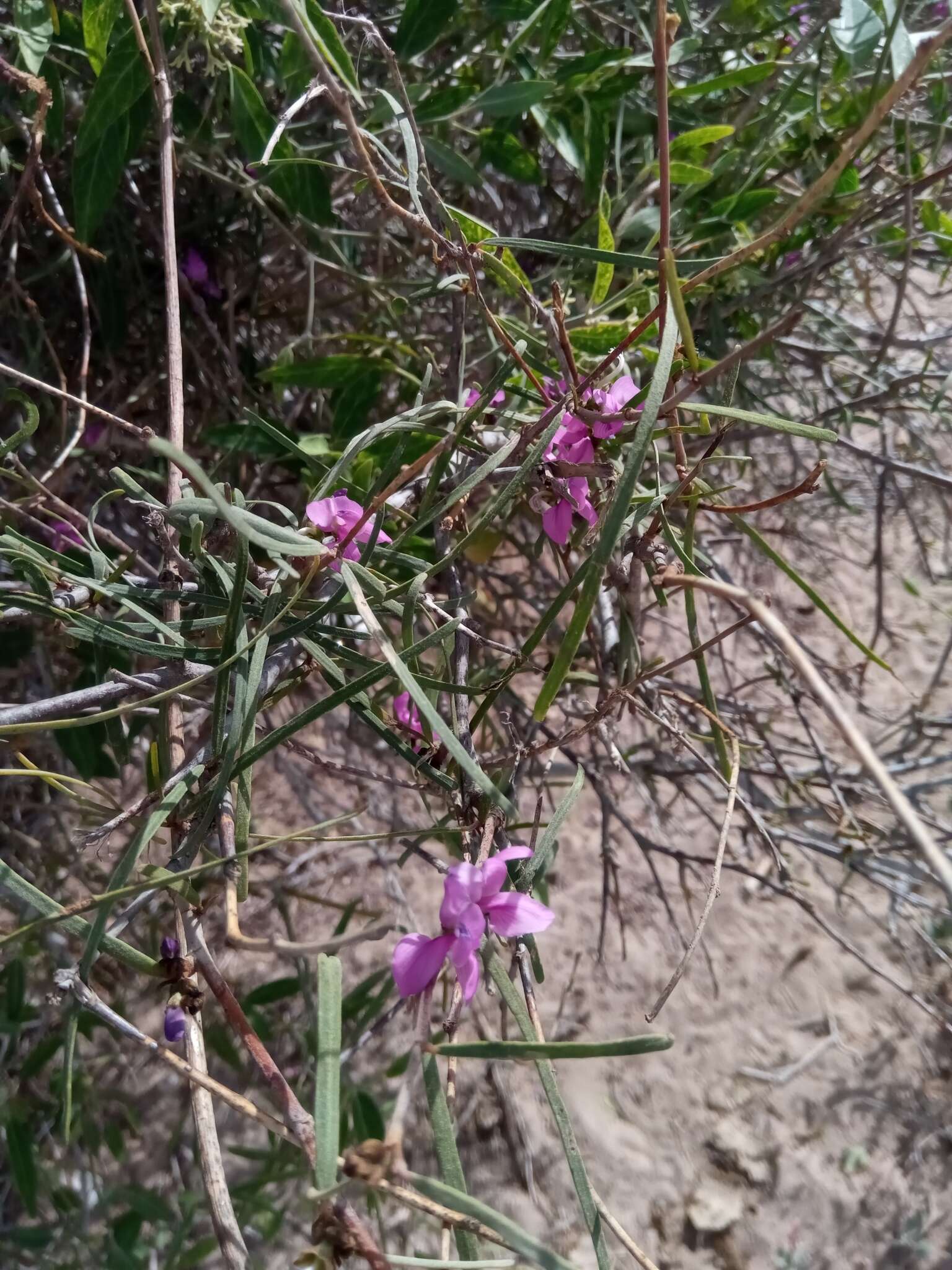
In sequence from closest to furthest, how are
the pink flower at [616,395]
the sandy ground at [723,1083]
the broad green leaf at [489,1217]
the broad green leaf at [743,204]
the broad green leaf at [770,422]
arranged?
the broad green leaf at [489,1217]
the broad green leaf at [770,422]
the pink flower at [616,395]
the broad green leaf at [743,204]
the sandy ground at [723,1083]

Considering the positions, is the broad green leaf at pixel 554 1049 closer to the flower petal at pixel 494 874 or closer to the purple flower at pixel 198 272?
the flower petal at pixel 494 874

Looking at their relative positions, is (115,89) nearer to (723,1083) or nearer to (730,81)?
(730,81)

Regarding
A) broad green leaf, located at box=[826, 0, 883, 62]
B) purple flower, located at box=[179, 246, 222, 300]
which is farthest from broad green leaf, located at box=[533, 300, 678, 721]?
purple flower, located at box=[179, 246, 222, 300]

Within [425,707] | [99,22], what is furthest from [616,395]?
[99,22]

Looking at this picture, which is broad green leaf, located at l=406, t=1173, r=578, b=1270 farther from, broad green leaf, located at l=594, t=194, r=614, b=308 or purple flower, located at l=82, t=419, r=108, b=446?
purple flower, located at l=82, t=419, r=108, b=446

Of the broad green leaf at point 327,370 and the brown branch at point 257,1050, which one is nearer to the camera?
the brown branch at point 257,1050

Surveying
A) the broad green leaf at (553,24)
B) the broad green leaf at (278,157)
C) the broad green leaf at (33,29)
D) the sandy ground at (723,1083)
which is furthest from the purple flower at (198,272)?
the sandy ground at (723,1083)
